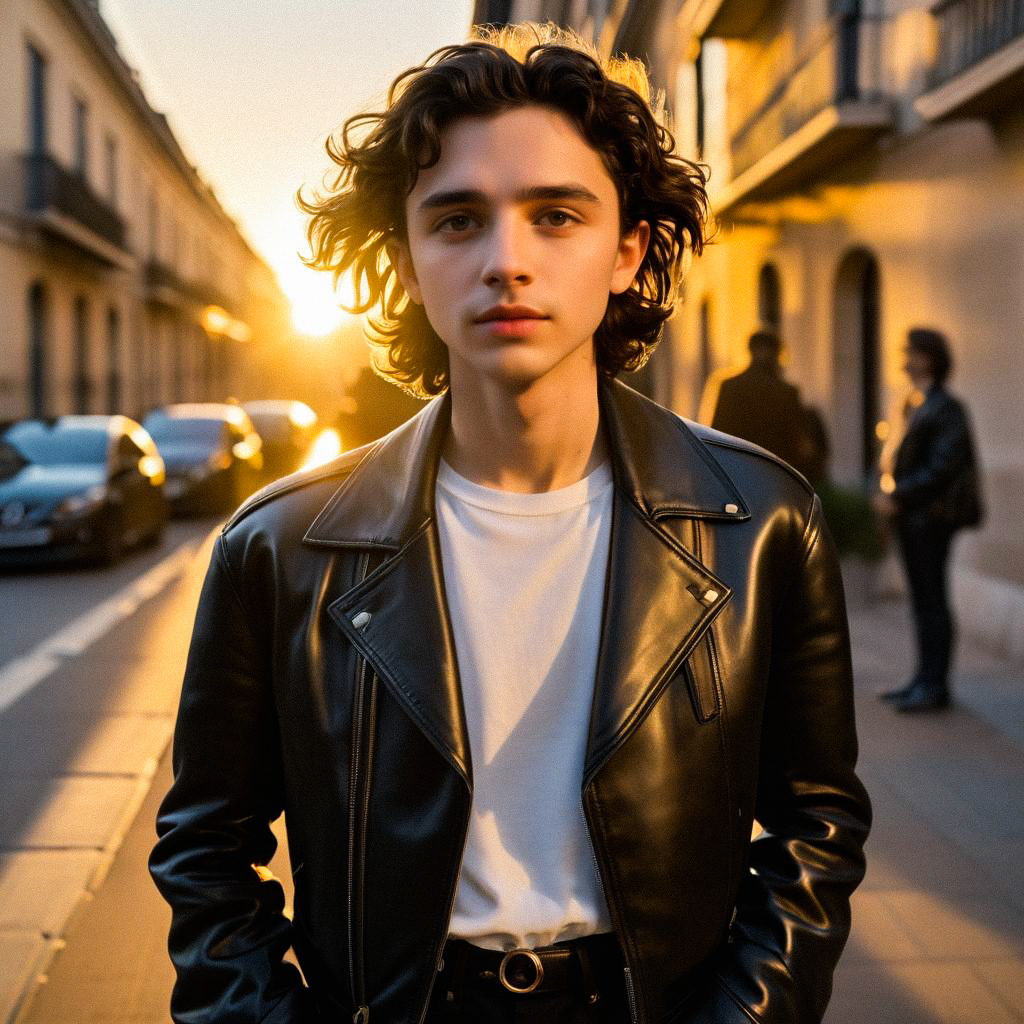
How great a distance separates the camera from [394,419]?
750cm

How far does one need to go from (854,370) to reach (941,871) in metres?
11.2

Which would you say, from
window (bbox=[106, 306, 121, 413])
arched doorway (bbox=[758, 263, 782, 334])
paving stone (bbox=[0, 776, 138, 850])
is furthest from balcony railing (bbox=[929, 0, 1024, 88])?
window (bbox=[106, 306, 121, 413])

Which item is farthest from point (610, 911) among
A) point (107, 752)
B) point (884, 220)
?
point (884, 220)

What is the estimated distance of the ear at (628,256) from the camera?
195 cm

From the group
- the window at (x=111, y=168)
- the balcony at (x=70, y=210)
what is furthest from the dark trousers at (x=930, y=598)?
the window at (x=111, y=168)

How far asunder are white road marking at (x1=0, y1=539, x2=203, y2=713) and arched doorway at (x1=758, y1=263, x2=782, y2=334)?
842 centimetres

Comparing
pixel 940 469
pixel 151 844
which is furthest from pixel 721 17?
pixel 151 844

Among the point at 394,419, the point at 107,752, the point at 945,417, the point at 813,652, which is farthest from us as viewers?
the point at 394,419

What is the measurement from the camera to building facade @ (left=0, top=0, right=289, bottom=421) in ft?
81.8

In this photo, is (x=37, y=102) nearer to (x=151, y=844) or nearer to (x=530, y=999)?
(x=151, y=844)

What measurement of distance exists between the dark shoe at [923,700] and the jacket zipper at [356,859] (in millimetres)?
5583

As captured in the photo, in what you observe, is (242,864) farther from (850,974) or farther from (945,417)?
(945,417)

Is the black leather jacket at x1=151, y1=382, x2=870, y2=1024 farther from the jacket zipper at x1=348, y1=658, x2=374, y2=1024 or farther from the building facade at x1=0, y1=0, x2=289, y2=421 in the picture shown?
the building facade at x1=0, y1=0, x2=289, y2=421

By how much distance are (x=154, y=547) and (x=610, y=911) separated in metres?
14.0
